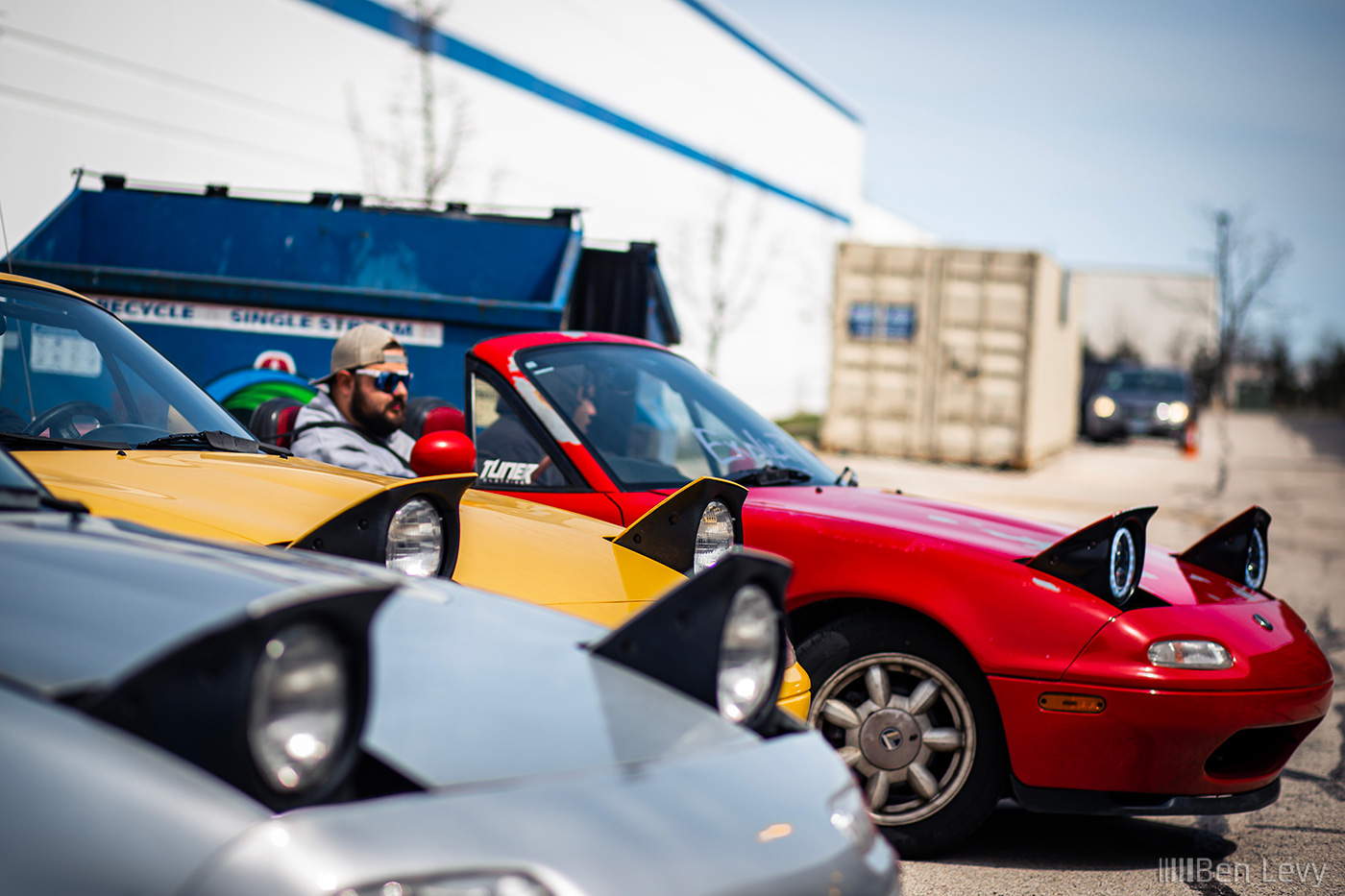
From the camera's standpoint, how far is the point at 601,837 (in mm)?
1305

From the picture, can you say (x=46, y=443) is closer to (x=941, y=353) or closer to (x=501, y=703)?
(x=501, y=703)

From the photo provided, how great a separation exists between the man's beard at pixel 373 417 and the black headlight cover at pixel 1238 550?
3.07 meters

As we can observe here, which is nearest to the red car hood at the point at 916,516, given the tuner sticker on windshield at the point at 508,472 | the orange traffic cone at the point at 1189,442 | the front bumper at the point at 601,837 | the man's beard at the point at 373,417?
the tuner sticker on windshield at the point at 508,472

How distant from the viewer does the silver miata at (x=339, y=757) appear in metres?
1.20

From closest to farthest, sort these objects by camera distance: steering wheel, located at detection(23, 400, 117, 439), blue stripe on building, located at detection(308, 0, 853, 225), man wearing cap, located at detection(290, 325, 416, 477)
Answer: steering wheel, located at detection(23, 400, 117, 439)
man wearing cap, located at detection(290, 325, 416, 477)
blue stripe on building, located at detection(308, 0, 853, 225)

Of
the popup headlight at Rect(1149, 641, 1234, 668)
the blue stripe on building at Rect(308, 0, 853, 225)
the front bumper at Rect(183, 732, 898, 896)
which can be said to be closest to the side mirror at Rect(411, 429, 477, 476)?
the front bumper at Rect(183, 732, 898, 896)

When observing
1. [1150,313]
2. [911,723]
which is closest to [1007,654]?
[911,723]

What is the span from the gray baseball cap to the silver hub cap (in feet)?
7.17

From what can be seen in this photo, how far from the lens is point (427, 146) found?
57.5 ft

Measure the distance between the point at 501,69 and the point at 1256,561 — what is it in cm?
2041

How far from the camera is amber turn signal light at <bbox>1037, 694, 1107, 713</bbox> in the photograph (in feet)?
10.7

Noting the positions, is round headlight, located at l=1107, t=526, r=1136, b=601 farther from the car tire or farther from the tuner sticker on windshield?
the tuner sticker on windshield

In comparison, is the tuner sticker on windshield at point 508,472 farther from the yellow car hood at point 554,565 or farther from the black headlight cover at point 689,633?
the black headlight cover at point 689,633

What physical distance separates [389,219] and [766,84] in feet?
95.3
